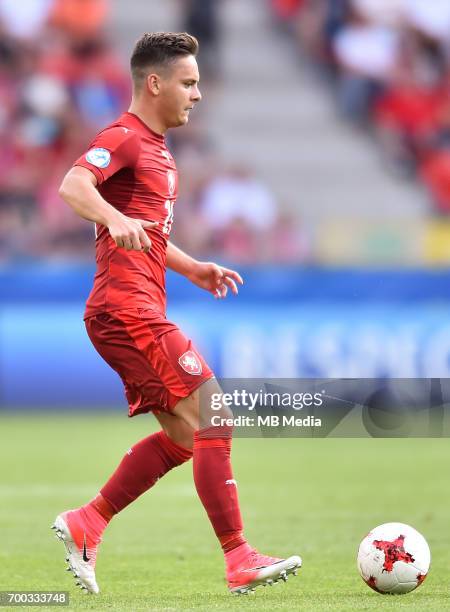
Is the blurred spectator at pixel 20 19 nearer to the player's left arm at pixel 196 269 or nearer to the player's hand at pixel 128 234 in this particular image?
the player's left arm at pixel 196 269

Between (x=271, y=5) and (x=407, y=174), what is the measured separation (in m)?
3.14

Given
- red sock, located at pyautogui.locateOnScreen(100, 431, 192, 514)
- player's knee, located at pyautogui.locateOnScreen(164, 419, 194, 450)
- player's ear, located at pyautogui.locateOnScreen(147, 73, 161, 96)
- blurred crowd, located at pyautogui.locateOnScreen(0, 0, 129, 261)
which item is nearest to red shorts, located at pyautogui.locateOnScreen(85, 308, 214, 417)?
player's knee, located at pyautogui.locateOnScreen(164, 419, 194, 450)

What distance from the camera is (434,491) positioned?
8125 millimetres

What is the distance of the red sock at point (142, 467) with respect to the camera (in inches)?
203

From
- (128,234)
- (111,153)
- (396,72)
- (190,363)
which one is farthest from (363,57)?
(128,234)

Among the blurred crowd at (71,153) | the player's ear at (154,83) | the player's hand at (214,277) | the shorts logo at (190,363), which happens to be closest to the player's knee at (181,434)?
the shorts logo at (190,363)

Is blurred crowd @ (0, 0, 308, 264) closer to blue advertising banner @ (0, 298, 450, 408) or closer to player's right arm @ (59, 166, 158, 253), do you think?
blue advertising banner @ (0, 298, 450, 408)

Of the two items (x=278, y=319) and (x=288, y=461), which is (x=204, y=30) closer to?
(x=278, y=319)

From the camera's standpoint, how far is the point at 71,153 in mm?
14258

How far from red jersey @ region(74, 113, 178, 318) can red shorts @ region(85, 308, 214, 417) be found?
0.20 ft

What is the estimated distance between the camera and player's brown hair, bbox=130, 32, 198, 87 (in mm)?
5031

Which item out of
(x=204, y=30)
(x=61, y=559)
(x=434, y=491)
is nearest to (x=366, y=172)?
(x=204, y=30)

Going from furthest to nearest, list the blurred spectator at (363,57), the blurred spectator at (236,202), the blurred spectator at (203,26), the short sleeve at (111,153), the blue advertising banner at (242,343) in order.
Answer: the blurred spectator at (203,26) < the blurred spectator at (363,57) < the blurred spectator at (236,202) < the blue advertising banner at (242,343) < the short sleeve at (111,153)

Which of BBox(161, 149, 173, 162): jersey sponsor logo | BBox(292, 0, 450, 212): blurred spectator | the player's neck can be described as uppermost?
BBox(292, 0, 450, 212): blurred spectator
